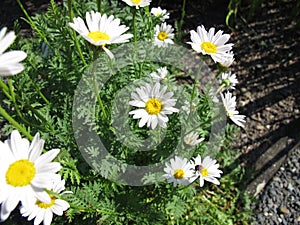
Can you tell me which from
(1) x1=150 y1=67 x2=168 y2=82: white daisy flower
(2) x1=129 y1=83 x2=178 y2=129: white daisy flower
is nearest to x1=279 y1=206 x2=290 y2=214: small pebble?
(1) x1=150 y1=67 x2=168 y2=82: white daisy flower

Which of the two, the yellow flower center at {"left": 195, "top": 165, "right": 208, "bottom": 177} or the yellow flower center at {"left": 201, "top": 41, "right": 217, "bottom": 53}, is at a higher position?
the yellow flower center at {"left": 201, "top": 41, "right": 217, "bottom": 53}

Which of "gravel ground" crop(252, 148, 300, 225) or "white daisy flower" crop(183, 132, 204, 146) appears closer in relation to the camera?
"white daisy flower" crop(183, 132, 204, 146)

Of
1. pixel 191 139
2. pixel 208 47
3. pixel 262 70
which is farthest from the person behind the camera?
pixel 262 70

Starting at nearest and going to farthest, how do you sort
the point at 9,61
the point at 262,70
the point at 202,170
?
the point at 9,61
the point at 202,170
the point at 262,70

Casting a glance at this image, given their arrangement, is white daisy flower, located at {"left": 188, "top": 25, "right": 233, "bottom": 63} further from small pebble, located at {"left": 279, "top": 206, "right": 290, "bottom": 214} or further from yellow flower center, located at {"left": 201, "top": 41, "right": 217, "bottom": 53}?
small pebble, located at {"left": 279, "top": 206, "right": 290, "bottom": 214}

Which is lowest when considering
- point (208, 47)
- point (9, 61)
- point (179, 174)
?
point (179, 174)

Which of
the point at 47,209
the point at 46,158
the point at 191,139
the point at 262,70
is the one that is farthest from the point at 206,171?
the point at 262,70

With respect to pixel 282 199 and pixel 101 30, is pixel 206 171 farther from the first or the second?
pixel 282 199
